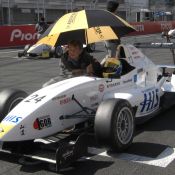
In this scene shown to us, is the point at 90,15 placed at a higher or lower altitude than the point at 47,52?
higher

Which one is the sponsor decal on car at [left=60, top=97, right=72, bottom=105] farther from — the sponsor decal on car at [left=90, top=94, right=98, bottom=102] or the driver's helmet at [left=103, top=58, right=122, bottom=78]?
the driver's helmet at [left=103, top=58, right=122, bottom=78]

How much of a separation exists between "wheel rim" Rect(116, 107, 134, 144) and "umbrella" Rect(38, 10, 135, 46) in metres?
1.12

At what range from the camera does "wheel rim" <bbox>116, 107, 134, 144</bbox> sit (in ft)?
16.8

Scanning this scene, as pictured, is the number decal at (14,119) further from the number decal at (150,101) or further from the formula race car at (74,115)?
the number decal at (150,101)

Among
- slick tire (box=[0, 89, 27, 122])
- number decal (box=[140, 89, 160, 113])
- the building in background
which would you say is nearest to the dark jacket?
slick tire (box=[0, 89, 27, 122])

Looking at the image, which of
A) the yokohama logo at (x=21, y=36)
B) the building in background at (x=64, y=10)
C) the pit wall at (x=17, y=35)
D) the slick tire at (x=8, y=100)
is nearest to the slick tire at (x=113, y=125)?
the slick tire at (x=8, y=100)

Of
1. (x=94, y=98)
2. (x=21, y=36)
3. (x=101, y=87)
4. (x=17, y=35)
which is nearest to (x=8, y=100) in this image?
(x=94, y=98)

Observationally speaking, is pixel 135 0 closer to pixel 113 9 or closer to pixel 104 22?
pixel 113 9

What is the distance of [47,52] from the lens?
Result: 58.5ft

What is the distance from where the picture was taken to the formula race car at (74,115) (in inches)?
188

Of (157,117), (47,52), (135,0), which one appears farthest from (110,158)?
(135,0)

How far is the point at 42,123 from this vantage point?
5.00 metres

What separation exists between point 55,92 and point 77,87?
13.3 inches

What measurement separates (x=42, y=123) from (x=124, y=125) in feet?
3.35
